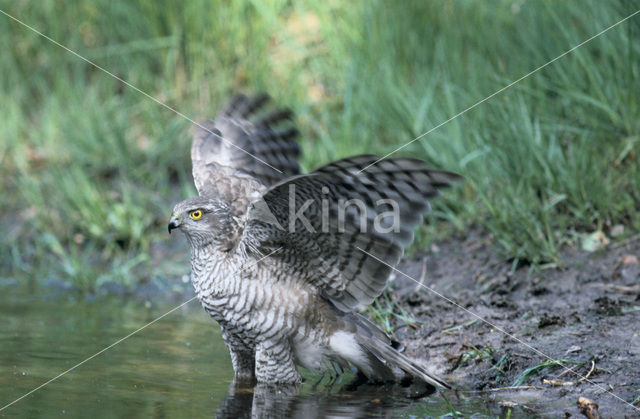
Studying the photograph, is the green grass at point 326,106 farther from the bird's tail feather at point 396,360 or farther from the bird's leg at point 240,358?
the bird's leg at point 240,358

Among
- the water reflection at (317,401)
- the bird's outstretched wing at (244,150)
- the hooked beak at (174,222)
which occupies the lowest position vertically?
the water reflection at (317,401)

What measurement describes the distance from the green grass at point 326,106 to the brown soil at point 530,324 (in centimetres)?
22

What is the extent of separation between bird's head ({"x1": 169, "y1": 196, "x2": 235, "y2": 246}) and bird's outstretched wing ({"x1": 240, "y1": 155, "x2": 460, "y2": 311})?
0.80 feet

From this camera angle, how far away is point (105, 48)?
8672 millimetres

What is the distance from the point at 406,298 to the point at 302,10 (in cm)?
419

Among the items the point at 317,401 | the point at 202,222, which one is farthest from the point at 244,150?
the point at 317,401

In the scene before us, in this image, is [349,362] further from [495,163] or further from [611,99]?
[611,99]

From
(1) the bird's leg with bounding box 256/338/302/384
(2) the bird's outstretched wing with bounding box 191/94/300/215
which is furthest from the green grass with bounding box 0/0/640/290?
(1) the bird's leg with bounding box 256/338/302/384

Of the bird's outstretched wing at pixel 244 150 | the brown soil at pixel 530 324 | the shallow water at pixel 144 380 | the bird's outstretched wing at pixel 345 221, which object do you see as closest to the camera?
the shallow water at pixel 144 380

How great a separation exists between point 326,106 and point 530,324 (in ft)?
11.5

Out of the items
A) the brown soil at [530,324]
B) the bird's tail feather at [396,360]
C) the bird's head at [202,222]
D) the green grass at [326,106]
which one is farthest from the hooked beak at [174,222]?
the green grass at [326,106]

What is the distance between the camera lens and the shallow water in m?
3.79

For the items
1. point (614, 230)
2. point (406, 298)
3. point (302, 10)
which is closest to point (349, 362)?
point (406, 298)

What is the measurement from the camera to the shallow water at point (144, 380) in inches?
149
